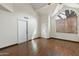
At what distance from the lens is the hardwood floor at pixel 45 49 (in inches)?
87.3

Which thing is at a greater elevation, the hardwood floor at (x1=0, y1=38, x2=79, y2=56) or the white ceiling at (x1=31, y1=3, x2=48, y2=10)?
the white ceiling at (x1=31, y1=3, x2=48, y2=10)

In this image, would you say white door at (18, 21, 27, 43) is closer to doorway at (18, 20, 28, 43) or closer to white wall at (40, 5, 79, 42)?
doorway at (18, 20, 28, 43)

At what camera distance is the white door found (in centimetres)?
239

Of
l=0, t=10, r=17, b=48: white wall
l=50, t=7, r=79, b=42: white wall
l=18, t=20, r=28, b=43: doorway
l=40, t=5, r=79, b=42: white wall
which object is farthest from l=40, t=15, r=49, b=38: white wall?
l=0, t=10, r=17, b=48: white wall

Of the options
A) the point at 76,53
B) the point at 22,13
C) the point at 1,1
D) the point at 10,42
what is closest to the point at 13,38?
the point at 10,42

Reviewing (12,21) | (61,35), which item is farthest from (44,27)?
(12,21)

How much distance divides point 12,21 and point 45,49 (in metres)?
0.92

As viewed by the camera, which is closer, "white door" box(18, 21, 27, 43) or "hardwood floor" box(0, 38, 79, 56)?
"hardwood floor" box(0, 38, 79, 56)

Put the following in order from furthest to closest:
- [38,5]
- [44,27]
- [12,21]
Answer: [44,27] → [12,21] → [38,5]

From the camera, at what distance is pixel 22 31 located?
244 centimetres

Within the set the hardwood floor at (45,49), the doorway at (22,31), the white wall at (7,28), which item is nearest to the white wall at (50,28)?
the hardwood floor at (45,49)

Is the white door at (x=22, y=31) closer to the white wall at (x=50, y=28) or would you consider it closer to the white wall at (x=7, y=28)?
the white wall at (x=7, y=28)

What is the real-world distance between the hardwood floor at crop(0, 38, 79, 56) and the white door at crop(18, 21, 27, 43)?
113 millimetres

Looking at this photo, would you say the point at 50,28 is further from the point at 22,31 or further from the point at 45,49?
the point at 22,31
